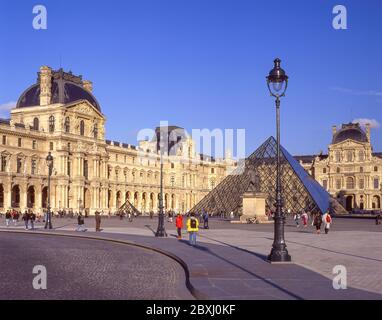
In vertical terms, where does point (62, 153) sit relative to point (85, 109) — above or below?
below

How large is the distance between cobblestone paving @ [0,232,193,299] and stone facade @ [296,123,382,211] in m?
107

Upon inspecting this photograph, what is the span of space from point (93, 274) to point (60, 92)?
74961 millimetres

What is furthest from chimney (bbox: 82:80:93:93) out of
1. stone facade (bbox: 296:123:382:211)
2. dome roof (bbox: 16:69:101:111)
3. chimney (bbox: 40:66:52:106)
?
stone facade (bbox: 296:123:382:211)

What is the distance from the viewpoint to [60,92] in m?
86.2

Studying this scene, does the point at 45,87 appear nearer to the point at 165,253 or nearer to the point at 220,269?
the point at 165,253

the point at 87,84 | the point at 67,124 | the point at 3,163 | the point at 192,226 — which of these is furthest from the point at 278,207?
the point at 87,84

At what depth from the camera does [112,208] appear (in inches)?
3784

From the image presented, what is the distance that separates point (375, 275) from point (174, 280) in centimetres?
465

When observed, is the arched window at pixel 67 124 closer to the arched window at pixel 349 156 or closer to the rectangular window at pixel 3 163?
the rectangular window at pixel 3 163

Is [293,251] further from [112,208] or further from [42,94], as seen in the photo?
[112,208]

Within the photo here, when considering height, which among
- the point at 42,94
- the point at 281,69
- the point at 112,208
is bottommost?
the point at 112,208

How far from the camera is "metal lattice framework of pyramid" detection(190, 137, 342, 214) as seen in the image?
6050cm
